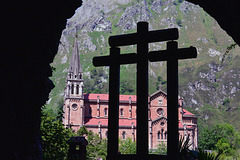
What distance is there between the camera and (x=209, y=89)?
→ 141 metres

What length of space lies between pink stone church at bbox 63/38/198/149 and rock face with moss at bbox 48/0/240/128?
178 ft

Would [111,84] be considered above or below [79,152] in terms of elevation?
above

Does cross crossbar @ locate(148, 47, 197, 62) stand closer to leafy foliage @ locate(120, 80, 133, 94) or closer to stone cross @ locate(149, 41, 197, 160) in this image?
stone cross @ locate(149, 41, 197, 160)

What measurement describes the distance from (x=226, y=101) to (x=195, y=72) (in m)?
23.5

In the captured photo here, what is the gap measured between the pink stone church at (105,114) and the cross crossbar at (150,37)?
157 feet

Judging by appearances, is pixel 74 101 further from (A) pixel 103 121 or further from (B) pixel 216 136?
(B) pixel 216 136

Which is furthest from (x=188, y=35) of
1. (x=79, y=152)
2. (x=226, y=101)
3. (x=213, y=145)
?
(x=79, y=152)

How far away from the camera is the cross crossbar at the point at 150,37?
4.21m

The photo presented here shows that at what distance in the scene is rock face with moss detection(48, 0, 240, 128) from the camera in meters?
136

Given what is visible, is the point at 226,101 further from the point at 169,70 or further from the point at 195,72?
the point at 169,70

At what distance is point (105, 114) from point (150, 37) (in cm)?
5432

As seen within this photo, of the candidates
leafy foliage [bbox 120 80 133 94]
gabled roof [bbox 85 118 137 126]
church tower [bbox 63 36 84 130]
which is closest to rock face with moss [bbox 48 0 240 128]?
leafy foliage [bbox 120 80 133 94]

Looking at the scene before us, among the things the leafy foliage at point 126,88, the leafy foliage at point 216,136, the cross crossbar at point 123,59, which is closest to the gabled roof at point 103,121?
the leafy foliage at point 216,136

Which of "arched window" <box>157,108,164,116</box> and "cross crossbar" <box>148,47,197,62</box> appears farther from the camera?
"arched window" <box>157,108,164,116</box>
